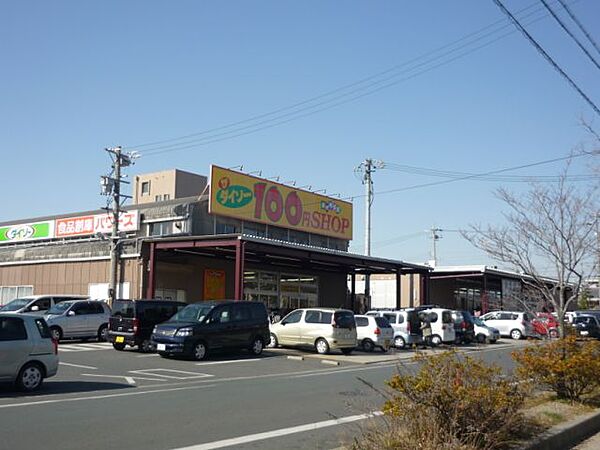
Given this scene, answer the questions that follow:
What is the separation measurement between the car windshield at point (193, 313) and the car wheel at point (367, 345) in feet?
24.3

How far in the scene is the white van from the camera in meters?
30.3

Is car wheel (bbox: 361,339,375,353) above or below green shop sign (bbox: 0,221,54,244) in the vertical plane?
below

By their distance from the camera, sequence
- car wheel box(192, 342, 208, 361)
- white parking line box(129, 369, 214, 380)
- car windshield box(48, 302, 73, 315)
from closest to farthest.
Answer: white parking line box(129, 369, 214, 380), car wheel box(192, 342, 208, 361), car windshield box(48, 302, 73, 315)

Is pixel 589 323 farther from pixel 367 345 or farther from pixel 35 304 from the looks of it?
pixel 35 304

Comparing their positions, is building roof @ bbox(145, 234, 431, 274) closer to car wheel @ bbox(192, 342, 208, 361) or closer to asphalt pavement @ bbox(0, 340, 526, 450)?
car wheel @ bbox(192, 342, 208, 361)

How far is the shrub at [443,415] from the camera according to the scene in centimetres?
632

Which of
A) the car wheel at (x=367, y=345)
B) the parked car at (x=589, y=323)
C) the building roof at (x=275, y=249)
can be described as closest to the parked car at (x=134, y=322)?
the building roof at (x=275, y=249)

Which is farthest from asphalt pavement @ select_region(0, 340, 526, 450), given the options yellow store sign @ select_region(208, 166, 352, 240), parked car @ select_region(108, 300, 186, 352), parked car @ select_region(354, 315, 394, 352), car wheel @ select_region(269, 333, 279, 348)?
yellow store sign @ select_region(208, 166, 352, 240)

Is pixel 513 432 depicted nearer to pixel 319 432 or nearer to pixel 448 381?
pixel 448 381

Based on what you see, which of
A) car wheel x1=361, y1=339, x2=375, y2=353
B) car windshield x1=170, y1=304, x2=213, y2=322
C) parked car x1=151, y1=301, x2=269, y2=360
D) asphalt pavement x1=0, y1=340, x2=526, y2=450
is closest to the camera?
asphalt pavement x1=0, y1=340, x2=526, y2=450

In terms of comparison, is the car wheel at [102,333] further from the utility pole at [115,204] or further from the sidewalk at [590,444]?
the sidewalk at [590,444]

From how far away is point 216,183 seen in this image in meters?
36.5

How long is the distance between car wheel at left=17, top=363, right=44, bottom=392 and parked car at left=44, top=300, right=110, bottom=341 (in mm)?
13471

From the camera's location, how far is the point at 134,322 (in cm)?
2319
